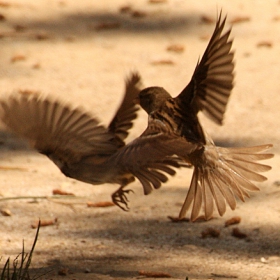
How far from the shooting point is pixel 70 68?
9.00 metres

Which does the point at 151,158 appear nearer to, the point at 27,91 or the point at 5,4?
the point at 27,91

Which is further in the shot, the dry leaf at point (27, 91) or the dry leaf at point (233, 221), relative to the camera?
the dry leaf at point (27, 91)

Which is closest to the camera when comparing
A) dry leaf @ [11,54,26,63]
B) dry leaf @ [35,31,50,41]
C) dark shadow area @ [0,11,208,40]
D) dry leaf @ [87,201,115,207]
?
dry leaf @ [87,201,115,207]

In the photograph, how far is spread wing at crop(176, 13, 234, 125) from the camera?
455 cm

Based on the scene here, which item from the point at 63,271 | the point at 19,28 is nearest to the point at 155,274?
the point at 63,271

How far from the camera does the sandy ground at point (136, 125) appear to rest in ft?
15.5

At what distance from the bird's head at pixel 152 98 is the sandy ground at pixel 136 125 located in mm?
850

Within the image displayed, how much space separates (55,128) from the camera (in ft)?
14.0

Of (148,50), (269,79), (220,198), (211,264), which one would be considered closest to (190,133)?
(220,198)

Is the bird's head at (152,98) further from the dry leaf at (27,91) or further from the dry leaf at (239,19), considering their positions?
the dry leaf at (239,19)

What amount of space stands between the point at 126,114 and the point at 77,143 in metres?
0.69

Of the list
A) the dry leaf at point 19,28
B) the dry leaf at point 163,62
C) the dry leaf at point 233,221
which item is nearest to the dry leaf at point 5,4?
the dry leaf at point 19,28

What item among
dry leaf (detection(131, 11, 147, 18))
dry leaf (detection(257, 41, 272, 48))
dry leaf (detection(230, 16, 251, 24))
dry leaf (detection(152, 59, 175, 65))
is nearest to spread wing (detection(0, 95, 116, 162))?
dry leaf (detection(152, 59, 175, 65))

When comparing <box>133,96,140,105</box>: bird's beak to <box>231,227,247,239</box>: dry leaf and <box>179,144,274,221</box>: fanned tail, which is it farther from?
<box>231,227,247,239</box>: dry leaf
